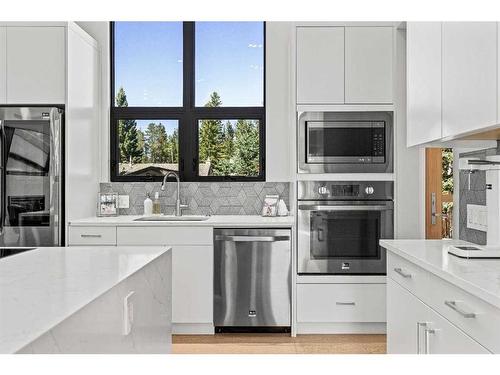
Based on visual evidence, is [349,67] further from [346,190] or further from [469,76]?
[469,76]

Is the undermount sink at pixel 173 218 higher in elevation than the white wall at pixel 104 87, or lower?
lower

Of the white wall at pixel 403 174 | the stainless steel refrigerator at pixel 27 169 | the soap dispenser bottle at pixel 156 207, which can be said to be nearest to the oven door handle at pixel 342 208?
the white wall at pixel 403 174

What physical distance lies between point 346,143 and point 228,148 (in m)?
1.10

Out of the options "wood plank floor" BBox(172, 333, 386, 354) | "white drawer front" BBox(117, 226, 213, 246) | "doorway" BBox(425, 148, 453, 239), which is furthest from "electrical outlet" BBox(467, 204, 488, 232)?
"white drawer front" BBox(117, 226, 213, 246)

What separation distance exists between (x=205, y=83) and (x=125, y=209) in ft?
4.18

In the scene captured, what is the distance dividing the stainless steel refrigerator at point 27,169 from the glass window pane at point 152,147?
93 centimetres

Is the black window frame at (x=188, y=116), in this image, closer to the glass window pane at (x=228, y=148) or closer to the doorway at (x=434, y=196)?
the glass window pane at (x=228, y=148)

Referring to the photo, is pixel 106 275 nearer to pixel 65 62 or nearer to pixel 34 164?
pixel 34 164

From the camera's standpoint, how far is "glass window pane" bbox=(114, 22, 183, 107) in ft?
14.4

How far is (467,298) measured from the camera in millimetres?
1601

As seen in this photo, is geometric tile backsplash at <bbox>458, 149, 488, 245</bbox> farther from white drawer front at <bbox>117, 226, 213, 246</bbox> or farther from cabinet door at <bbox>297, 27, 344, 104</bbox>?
white drawer front at <bbox>117, 226, 213, 246</bbox>

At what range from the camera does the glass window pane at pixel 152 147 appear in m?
4.39

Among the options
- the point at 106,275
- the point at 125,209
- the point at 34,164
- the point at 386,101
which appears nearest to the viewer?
the point at 106,275

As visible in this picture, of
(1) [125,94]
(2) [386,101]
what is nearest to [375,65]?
(2) [386,101]
